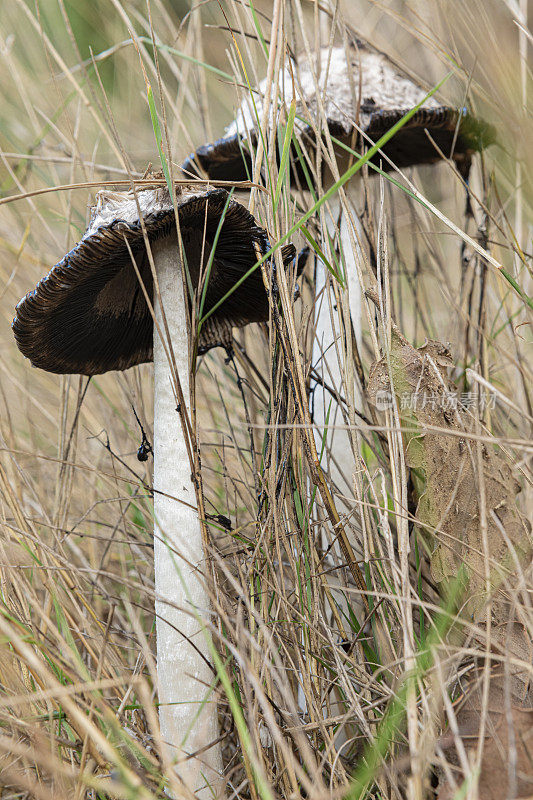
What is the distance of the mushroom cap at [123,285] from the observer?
4.28 feet

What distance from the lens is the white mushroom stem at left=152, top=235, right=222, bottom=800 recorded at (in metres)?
1.34

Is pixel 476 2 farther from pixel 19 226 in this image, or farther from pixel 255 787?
pixel 19 226

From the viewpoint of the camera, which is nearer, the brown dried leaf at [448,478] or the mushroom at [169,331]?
the mushroom at [169,331]

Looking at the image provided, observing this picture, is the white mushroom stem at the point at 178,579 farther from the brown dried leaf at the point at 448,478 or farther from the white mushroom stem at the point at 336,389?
the white mushroom stem at the point at 336,389

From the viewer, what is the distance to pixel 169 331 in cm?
151

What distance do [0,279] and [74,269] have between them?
163 cm

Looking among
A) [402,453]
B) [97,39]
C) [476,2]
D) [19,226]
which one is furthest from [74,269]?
[97,39]

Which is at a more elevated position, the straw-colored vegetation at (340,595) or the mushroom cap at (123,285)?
the mushroom cap at (123,285)

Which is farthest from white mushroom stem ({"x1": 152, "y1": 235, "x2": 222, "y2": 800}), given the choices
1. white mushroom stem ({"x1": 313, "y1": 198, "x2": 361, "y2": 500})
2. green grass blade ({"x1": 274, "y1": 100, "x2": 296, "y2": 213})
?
white mushroom stem ({"x1": 313, "y1": 198, "x2": 361, "y2": 500})

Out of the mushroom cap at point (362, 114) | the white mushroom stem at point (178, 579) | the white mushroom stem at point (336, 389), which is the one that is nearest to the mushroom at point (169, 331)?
the white mushroom stem at point (178, 579)

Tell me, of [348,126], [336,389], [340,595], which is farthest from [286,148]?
[340,595]

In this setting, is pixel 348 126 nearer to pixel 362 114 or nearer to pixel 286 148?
pixel 362 114

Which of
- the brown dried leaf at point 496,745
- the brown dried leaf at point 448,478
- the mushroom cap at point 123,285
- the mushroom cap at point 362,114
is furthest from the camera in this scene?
the mushroom cap at point 362,114

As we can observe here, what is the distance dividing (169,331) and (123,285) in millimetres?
320
